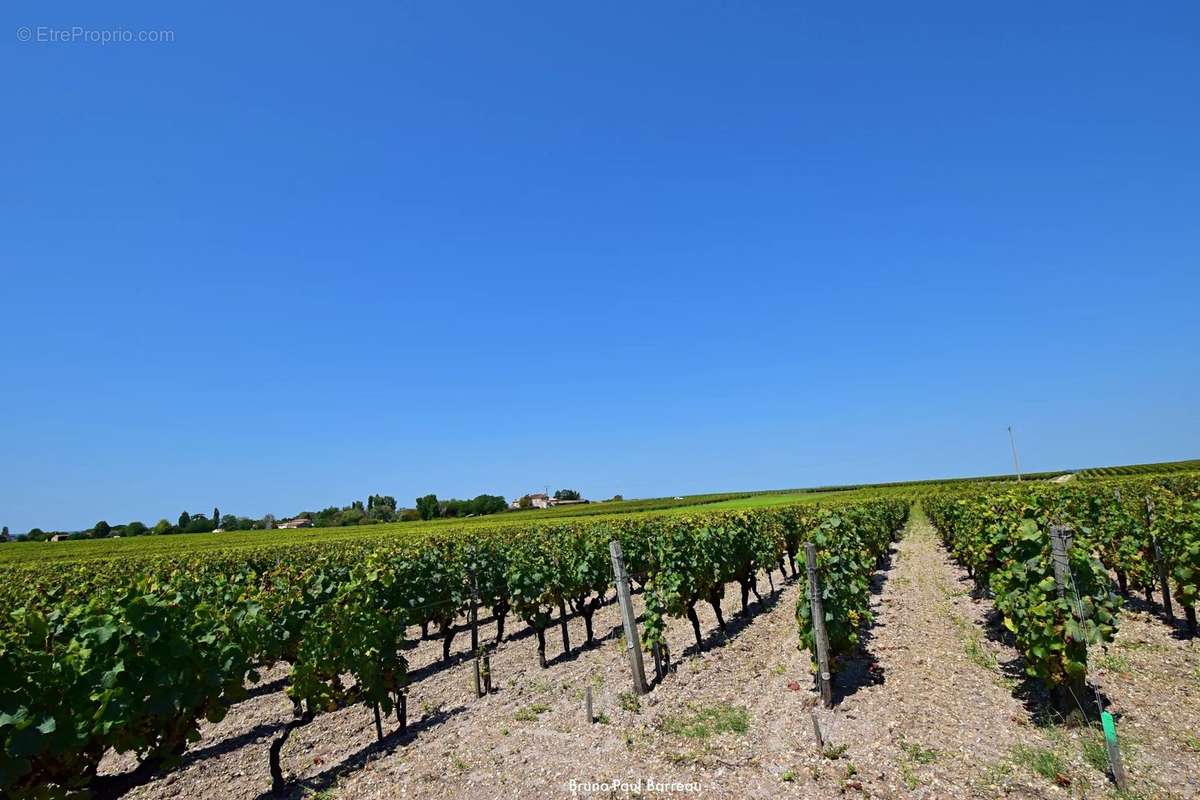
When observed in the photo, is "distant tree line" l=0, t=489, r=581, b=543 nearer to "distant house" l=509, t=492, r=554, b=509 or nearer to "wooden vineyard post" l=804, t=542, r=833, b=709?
"distant house" l=509, t=492, r=554, b=509

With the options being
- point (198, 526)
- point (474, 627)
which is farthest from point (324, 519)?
point (474, 627)

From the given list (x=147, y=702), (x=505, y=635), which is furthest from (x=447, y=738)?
(x=505, y=635)

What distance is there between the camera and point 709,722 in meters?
8.07

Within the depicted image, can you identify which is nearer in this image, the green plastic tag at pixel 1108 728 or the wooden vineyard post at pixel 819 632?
the green plastic tag at pixel 1108 728

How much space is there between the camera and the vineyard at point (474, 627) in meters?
6.01

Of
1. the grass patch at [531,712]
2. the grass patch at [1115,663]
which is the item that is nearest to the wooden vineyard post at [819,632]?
the grass patch at [1115,663]

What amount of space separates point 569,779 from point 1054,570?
6592 millimetres

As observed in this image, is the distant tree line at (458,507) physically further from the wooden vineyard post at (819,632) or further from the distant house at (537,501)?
the wooden vineyard post at (819,632)

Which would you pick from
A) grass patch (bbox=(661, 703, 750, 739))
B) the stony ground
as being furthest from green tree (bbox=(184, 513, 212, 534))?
grass patch (bbox=(661, 703, 750, 739))

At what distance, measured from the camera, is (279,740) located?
25.3ft

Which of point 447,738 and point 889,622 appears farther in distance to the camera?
point 889,622

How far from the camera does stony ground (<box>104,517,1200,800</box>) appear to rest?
6.23 m

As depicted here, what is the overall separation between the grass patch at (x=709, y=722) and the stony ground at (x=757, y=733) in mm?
33

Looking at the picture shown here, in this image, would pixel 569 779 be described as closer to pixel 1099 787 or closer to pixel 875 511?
pixel 1099 787
